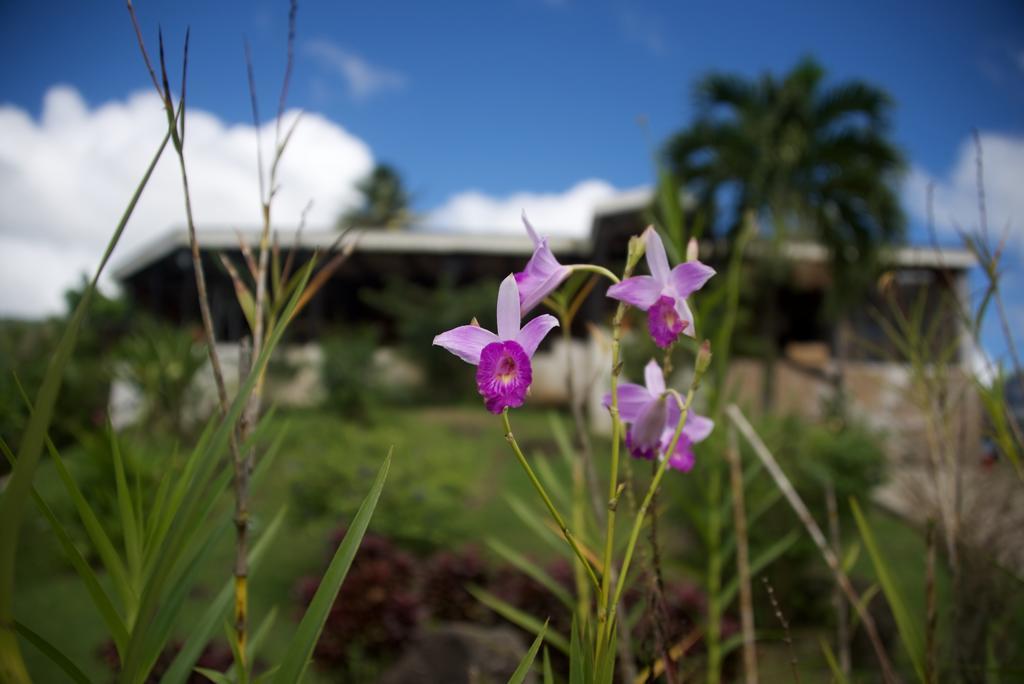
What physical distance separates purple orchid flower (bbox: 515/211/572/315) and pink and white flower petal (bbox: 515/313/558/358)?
22 mm

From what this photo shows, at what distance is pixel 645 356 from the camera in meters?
7.77

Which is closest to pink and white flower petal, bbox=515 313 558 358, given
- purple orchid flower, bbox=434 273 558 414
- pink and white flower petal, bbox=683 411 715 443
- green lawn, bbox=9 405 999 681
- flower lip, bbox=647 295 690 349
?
purple orchid flower, bbox=434 273 558 414

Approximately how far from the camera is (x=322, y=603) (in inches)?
Result: 16.8

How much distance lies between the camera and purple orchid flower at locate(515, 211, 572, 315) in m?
0.49

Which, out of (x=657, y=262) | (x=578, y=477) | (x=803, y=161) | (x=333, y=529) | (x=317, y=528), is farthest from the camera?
(x=803, y=161)

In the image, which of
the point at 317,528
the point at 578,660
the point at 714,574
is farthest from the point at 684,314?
the point at 317,528

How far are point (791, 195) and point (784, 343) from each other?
5.61m

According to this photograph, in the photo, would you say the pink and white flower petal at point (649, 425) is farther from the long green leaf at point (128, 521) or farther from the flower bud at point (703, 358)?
the long green leaf at point (128, 521)

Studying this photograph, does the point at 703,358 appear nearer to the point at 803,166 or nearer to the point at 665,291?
the point at 665,291

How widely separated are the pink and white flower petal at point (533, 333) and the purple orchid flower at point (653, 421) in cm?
10

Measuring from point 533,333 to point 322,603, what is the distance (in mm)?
224

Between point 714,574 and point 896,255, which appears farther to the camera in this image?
point 896,255

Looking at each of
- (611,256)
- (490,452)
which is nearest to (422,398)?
(490,452)

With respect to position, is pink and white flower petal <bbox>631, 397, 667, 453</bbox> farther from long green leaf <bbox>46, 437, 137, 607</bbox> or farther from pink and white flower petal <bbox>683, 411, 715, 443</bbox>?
long green leaf <bbox>46, 437, 137, 607</bbox>
